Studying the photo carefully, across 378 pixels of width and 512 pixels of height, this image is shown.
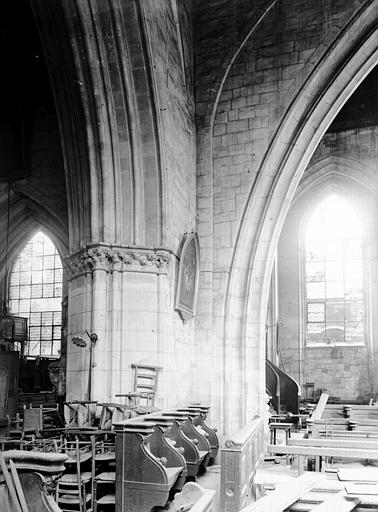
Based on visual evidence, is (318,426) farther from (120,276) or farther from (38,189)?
(38,189)

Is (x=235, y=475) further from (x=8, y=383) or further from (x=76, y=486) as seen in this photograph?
(x=8, y=383)

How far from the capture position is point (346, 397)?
14.9 meters

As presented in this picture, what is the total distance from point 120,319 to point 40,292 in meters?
8.37

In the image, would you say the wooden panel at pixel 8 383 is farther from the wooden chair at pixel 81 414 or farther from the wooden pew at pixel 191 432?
the wooden pew at pixel 191 432

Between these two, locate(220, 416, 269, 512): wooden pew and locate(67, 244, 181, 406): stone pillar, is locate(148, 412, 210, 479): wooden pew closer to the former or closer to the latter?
locate(220, 416, 269, 512): wooden pew

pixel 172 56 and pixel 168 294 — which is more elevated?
pixel 172 56

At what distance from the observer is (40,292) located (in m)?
16.4

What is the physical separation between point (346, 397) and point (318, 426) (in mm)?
6885

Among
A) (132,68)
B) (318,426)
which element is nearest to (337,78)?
(132,68)

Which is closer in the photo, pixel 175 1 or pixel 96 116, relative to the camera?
pixel 96 116

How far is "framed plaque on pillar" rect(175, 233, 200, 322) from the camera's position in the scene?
30.2 ft

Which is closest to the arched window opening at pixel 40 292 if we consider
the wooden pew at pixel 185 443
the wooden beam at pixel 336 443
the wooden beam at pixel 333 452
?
the wooden pew at pixel 185 443

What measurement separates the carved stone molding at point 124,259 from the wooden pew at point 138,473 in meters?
4.04

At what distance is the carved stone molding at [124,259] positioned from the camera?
8.73 meters
